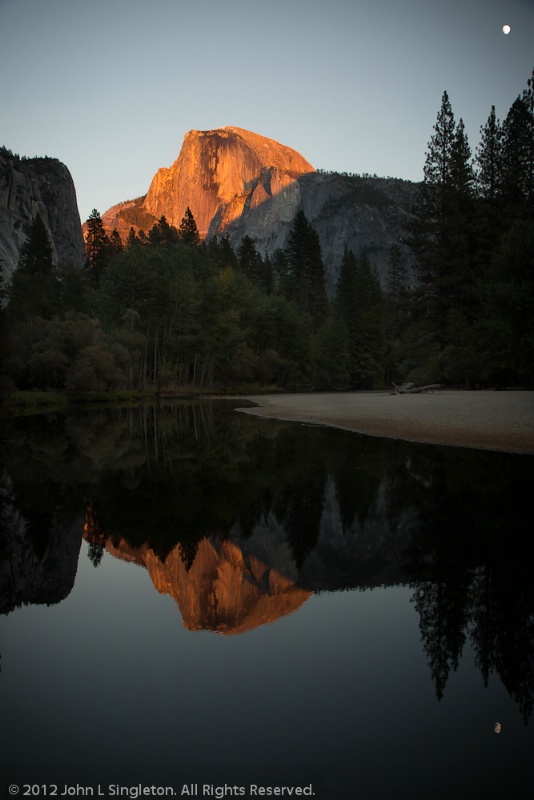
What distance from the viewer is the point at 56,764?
11.2 ft

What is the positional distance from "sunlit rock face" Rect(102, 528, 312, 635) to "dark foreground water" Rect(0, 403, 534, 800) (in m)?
0.03

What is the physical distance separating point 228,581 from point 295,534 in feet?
7.12

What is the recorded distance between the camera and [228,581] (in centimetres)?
668

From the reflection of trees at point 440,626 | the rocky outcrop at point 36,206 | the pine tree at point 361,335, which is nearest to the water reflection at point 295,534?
the reflection of trees at point 440,626

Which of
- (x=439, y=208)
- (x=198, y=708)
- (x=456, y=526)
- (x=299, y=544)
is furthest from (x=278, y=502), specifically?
(x=439, y=208)

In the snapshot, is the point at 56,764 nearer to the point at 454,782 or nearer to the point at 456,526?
the point at 454,782

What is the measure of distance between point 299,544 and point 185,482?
5.27 metres

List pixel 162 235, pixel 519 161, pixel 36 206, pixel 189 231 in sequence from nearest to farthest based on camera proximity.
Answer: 1. pixel 519 161
2. pixel 162 235
3. pixel 189 231
4. pixel 36 206

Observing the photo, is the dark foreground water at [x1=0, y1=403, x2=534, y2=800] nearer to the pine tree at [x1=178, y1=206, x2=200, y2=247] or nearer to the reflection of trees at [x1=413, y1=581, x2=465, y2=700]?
the reflection of trees at [x1=413, y1=581, x2=465, y2=700]

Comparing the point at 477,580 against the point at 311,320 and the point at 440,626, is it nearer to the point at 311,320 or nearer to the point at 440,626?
the point at 440,626

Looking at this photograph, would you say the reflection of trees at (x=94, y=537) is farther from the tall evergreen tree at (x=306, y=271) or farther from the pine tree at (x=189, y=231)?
the tall evergreen tree at (x=306, y=271)

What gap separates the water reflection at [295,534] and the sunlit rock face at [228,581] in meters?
0.03

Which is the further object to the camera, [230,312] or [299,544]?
[230,312]

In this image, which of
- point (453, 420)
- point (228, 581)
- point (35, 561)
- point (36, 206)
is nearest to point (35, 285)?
point (453, 420)
